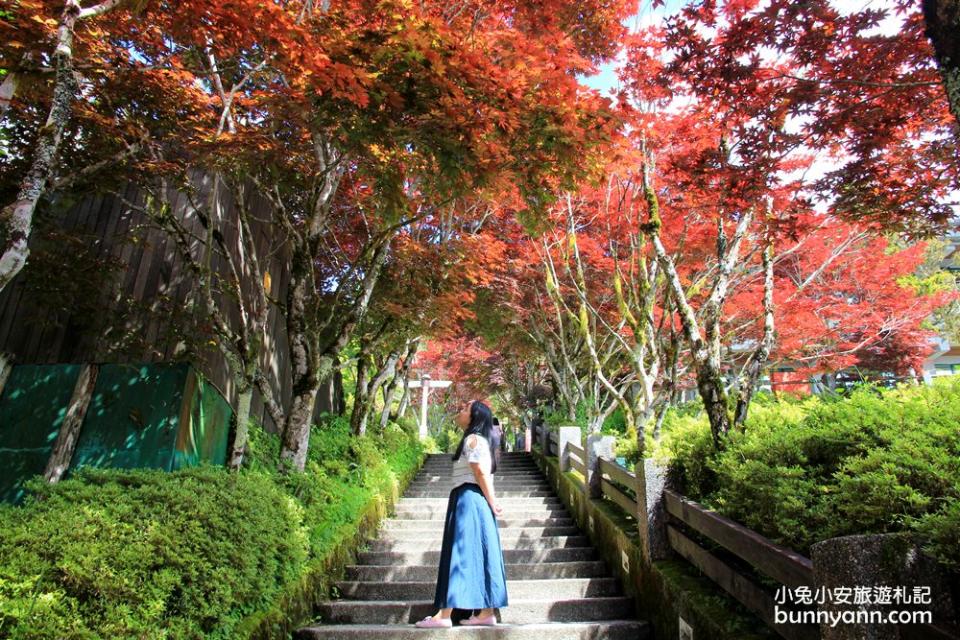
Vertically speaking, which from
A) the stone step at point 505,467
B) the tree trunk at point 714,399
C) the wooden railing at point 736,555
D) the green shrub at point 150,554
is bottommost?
the stone step at point 505,467

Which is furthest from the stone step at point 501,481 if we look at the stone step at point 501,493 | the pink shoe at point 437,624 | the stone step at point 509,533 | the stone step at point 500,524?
the pink shoe at point 437,624

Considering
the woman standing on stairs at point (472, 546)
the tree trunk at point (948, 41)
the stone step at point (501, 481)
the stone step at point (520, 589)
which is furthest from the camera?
the stone step at point (501, 481)

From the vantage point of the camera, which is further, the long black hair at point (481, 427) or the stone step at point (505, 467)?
the stone step at point (505, 467)

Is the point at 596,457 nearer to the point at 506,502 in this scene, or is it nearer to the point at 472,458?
the point at 506,502

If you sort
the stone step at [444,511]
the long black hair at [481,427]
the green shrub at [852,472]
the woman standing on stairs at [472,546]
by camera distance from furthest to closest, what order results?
1. the stone step at [444,511]
2. the long black hair at [481,427]
3. the woman standing on stairs at [472,546]
4. the green shrub at [852,472]

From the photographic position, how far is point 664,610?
4.07 m

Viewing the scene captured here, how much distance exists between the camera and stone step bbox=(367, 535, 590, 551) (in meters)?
6.68

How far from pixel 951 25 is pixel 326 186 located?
18.7 feet

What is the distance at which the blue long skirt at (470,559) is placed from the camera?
4.25m

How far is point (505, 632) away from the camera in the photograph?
13.7 feet

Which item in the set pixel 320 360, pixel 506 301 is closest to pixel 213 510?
pixel 320 360

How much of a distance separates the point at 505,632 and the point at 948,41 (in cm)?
496

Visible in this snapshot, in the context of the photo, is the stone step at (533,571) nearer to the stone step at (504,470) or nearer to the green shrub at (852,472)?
the green shrub at (852,472)

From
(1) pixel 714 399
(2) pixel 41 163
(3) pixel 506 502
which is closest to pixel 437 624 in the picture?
(1) pixel 714 399
